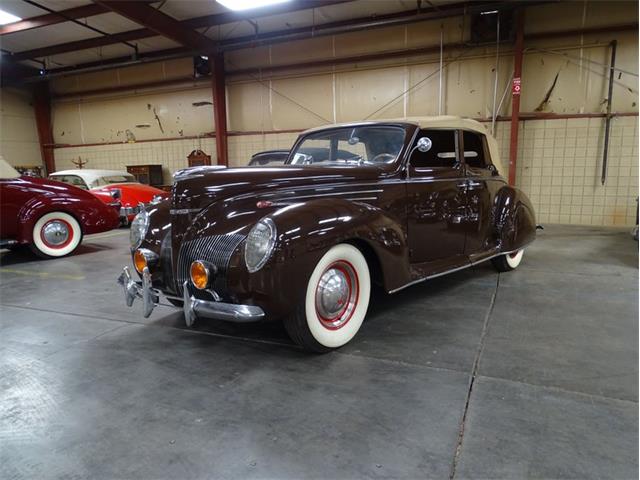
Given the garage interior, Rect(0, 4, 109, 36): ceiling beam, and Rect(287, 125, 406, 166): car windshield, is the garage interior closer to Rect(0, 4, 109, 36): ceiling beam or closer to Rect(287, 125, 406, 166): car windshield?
Rect(0, 4, 109, 36): ceiling beam

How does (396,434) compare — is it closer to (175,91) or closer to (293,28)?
(293,28)

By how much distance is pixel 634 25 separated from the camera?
706 centimetres

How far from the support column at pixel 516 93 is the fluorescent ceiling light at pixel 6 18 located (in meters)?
10.1

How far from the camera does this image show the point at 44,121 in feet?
42.3

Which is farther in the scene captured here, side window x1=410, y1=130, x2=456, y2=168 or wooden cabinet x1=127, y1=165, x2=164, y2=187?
wooden cabinet x1=127, y1=165, x2=164, y2=187

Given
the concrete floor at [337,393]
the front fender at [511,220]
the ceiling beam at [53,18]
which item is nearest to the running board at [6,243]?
the concrete floor at [337,393]

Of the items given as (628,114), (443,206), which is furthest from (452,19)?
(443,206)

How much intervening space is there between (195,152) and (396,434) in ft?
32.9

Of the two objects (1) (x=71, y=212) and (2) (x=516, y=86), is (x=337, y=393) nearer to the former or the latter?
(1) (x=71, y=212)

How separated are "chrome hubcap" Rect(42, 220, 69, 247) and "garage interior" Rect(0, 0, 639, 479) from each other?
0.98 ft

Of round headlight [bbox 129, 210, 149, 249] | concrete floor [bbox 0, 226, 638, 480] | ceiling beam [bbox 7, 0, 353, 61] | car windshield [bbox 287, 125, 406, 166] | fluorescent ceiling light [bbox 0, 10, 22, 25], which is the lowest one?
concrete floor [bbox 0, 226, 638, 480]

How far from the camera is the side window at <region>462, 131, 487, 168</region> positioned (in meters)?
3.65

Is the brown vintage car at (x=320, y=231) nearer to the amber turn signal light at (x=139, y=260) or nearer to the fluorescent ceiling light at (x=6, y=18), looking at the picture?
the amber turn signal light at (x=139, y=260)

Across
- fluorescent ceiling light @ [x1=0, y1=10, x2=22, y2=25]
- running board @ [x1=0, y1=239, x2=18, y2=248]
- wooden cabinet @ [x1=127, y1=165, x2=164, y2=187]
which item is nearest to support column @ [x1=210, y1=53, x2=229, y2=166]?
wooden cabinet @ [x1=127, y1=165, x2=164, y2=187]
